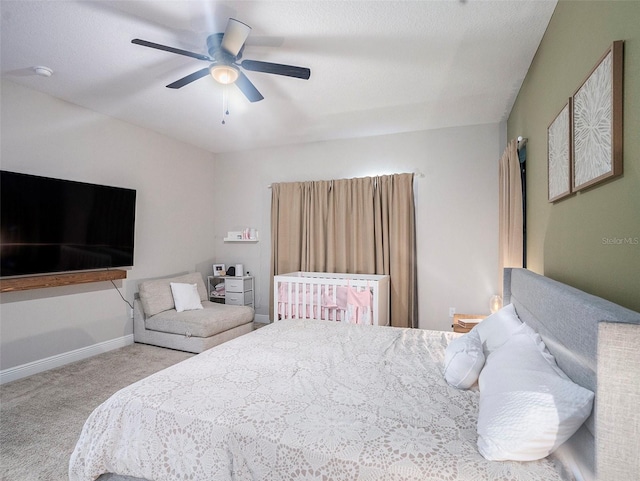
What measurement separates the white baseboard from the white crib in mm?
1846

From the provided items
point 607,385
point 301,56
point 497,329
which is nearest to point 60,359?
point 301,56

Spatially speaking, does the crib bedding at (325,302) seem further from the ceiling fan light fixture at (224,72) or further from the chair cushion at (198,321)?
the ceiling fan light fixture at (224,72)

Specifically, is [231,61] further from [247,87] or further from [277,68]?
[277,68]

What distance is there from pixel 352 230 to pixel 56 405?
3383 millimetres

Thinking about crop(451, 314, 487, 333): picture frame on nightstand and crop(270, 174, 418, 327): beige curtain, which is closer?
crop(451, 314, 487, 333): picture frame on nightstand

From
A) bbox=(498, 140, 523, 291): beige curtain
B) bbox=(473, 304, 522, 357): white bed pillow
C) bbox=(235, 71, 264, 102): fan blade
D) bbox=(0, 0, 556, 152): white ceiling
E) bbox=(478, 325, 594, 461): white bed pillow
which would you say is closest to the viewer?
bbox=(478, 325, 594, 461): white bed pillow

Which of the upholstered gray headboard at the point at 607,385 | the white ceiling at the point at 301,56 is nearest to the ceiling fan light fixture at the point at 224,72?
the white ceiling at the point at 301,56

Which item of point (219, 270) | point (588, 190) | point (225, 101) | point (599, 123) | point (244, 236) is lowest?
point (219, 270)

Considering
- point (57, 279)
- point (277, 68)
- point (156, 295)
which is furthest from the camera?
point (156, 295)

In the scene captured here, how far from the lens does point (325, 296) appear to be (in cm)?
377

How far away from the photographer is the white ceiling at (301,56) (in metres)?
1.99

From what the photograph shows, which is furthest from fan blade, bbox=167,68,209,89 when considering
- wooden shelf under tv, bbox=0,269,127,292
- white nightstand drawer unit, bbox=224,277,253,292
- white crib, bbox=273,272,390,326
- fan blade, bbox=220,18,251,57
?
white nightstand drawer unit, bbox=224,277,253,292

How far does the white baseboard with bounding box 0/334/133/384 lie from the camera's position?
2.89 m

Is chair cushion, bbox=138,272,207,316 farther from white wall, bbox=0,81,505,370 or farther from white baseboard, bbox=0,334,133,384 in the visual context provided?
white baseboard, bbox=0,334,133,384
